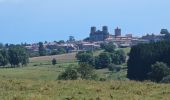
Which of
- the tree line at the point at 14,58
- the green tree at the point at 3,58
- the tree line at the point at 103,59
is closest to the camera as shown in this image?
the tree line at the point at 103,59

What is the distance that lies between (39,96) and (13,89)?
3922 millimetres

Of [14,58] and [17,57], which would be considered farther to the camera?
[17,57]

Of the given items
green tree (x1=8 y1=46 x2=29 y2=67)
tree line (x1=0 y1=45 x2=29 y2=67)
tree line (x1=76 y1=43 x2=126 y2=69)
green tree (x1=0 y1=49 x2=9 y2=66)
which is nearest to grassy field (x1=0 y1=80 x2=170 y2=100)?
tree line (x1=76 y1=43 x2=126 y2=69)

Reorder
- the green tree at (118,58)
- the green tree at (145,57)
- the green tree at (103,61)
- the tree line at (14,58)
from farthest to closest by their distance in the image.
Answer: the green tree at (118,58)
the tree line at (14,58)
the green tree at (103,61)
the green tree at (145,57)

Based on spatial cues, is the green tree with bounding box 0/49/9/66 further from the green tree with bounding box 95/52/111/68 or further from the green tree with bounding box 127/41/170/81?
the green tree with bounding box 127/41/170/81

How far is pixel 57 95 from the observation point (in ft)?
62.2

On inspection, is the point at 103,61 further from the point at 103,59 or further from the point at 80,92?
the point at 80,92

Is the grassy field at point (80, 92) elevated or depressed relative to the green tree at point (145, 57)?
elevated

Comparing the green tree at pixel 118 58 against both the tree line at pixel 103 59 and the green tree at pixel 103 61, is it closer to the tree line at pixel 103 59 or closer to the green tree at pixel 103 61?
the tree line at pixel 103 59

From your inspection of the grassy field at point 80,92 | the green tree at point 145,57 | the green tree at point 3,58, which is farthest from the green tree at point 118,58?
the grassy field at point 80,92

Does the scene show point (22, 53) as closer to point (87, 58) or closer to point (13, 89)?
point (87, 58)

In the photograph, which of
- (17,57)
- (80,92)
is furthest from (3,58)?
(80,92)

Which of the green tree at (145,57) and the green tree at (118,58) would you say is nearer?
the green tree at (145,57)

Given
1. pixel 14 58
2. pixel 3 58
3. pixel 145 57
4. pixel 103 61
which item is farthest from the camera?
pixel 14 58
